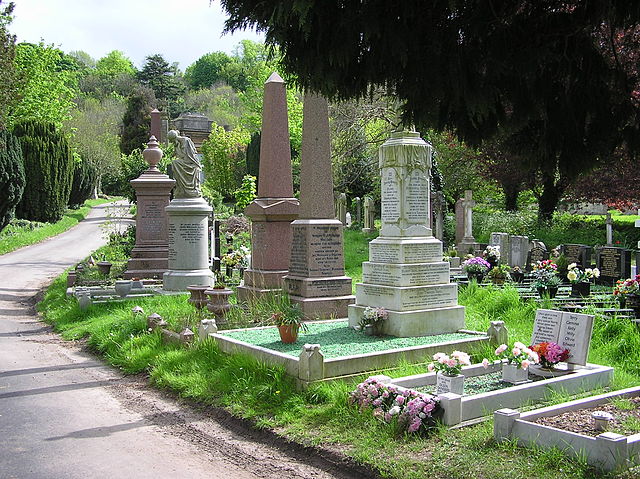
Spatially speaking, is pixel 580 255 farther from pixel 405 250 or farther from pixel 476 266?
pixel 405 250

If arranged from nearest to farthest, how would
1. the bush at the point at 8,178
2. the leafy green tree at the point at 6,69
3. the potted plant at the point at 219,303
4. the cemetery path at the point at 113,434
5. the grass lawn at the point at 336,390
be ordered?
1. the grass lawn at the point at 336,390
2. the cemetery path at the point at 113,434
3. the potted plant at the point at 219,303
4. the leafy green tree at the point at 6,69
5. the bush at the point at 8,178

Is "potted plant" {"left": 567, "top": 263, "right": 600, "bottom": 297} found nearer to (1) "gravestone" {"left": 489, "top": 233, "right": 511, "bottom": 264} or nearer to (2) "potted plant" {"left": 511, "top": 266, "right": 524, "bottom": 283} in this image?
(2) "potted plant" {"left": 511, "top": 266, "right": 524, "bottom": 283}

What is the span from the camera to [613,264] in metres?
14.9

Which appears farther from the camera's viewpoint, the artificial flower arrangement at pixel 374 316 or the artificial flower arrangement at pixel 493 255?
the artificial flower arrangement at pixel 493 255

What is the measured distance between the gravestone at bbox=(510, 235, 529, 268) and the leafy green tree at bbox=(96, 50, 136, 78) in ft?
310

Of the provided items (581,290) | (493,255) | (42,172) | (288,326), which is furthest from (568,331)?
(42,172)

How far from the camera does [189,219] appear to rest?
1512 centimetres

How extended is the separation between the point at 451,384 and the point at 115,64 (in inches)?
4518

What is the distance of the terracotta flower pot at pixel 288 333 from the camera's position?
8.77 m

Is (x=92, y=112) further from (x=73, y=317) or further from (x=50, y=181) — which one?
(x=73, y=317)

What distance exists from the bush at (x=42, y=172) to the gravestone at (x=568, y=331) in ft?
116

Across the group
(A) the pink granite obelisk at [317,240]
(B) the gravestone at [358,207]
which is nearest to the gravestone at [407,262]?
(A) the pink granite obelisk at [317,240]

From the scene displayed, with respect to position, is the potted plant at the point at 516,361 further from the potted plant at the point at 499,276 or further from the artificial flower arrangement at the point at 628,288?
the potted plant at the point at 499,276

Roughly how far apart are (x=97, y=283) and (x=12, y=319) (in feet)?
8.52
